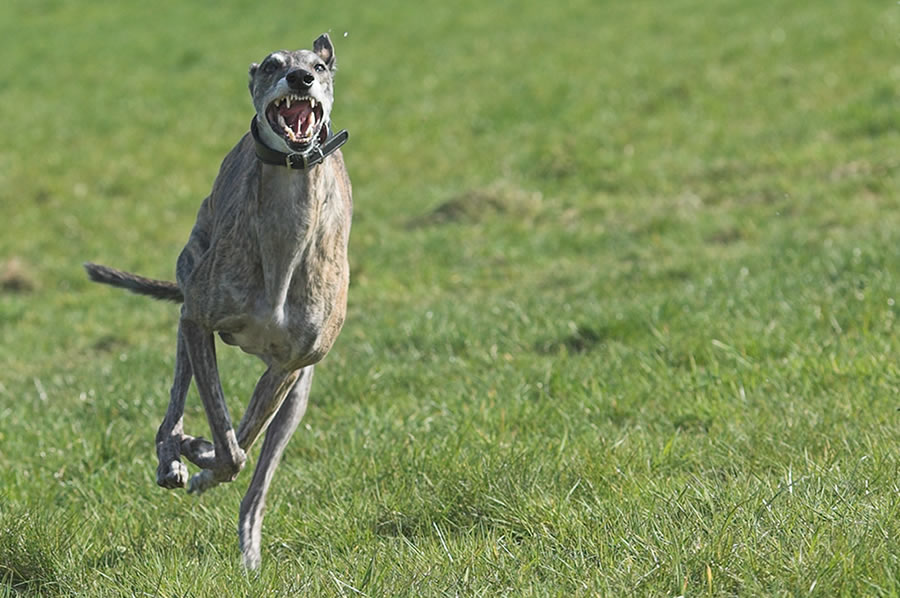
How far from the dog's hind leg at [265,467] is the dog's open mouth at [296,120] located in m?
1.51

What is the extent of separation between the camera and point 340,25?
2208 centimetres

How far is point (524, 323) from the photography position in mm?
7695

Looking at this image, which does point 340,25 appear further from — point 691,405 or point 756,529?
point 756,529

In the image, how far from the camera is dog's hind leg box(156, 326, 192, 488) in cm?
424

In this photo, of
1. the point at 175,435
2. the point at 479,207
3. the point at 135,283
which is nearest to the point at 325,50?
the point at 175,435

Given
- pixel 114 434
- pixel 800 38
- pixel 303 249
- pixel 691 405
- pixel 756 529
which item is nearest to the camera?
pixel 756 529

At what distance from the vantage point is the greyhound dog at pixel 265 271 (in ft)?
12.7

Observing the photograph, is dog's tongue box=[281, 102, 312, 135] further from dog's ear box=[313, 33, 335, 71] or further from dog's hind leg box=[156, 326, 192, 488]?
dog's hind leg box=[156, 326, 192, 488]

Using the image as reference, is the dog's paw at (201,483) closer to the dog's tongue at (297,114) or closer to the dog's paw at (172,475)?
the dog's paw at (172,475)

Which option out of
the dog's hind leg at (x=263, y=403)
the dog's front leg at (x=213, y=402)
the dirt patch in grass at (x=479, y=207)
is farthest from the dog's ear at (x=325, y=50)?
the dirt patch in grass at (x=479, y=207)

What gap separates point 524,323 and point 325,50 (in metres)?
3.86

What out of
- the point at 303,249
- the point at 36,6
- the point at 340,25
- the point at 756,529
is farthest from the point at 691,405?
the point at 36,6

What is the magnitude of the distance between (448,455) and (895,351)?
2.47 metres

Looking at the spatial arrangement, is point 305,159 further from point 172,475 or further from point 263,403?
point 172,475
